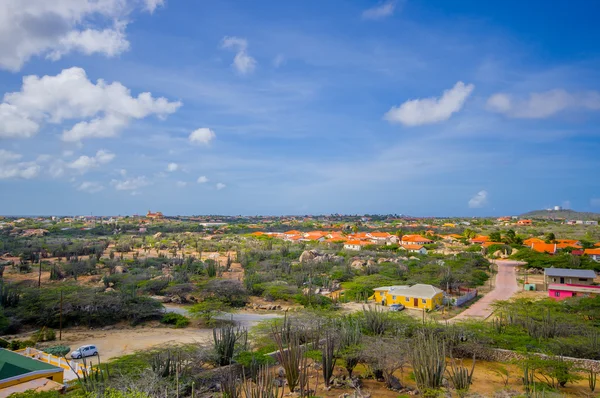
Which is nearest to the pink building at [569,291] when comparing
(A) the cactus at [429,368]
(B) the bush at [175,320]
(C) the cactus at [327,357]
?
(A) the cactus at [429,368]

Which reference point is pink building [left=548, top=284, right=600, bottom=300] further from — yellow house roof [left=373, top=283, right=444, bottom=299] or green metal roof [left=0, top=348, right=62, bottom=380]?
green metal roof [left=0, top=348, right=62, bottom=380]

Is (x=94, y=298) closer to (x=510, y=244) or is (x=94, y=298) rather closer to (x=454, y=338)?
(x=454, y=338)

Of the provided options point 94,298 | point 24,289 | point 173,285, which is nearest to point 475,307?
point 173,285

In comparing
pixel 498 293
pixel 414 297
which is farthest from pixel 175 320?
pixel 498 293

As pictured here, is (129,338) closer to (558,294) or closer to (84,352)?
(84,352)

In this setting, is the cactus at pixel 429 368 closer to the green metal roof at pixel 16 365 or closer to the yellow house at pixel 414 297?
the green metal roof at pixel 16 365

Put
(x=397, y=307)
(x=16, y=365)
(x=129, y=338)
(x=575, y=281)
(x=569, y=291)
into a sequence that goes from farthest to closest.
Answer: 1. (x=575, y=281)
2. (x=569, y=291)
3. (x=397, y=307)
4. (x=129, y=338)
5. (x=16, y=365)
